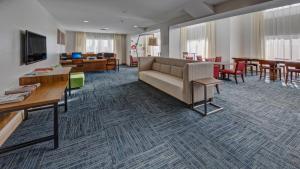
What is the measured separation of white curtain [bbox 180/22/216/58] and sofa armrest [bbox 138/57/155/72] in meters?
3.93

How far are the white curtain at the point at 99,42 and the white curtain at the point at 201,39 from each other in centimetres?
571

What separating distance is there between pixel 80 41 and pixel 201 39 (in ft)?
26.9

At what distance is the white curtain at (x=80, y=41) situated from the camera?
1069 cm

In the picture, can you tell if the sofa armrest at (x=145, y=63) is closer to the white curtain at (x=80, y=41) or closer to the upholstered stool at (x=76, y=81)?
the upholstered stool at (x=76, y=81)

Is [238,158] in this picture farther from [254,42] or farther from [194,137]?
[254,42]

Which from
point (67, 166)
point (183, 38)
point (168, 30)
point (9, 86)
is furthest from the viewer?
point (183, 38)

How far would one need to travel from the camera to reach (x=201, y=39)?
344 inches

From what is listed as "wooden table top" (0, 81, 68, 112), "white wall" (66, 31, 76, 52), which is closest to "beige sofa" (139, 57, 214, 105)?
"wooden table top" (0, 81, 68, 112)

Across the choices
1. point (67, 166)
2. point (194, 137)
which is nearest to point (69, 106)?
point (67, 166)

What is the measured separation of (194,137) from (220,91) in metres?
2.73

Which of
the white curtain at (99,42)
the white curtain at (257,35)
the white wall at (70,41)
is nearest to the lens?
the white curtain at (257,35)

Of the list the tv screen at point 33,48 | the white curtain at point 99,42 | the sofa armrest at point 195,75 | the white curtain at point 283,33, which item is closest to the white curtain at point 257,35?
the white curtain at point 283,33

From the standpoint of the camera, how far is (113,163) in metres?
1.68

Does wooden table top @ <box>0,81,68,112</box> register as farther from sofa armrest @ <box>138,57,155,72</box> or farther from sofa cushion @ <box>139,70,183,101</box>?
sofa armrest @ <box>138,57,155,72</box>
